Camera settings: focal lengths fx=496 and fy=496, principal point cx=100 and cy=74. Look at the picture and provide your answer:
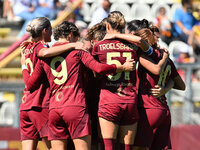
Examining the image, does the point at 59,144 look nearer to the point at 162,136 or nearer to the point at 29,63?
the point at 29,63

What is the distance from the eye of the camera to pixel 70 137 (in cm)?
525

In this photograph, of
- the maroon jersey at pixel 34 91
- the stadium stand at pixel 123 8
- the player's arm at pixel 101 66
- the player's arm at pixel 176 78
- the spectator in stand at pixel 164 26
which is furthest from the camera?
the stadium stand at pixel 123 8

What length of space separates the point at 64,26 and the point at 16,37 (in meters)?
7.08

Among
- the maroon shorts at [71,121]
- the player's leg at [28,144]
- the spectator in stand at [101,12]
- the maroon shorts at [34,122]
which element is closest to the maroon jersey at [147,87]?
the maroon shorts at [71,121]

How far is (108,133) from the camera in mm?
5156

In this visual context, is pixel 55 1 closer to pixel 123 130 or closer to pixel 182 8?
pixel 182 8

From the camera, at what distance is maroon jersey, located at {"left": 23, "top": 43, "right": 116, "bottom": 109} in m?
5.09

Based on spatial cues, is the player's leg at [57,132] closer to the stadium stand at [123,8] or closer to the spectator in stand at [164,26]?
the spectator in stand at [164,26]

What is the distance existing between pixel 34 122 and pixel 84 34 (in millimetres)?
5454

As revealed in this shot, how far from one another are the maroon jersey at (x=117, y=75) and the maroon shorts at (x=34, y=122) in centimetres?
67

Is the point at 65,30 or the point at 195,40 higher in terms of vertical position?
the point at 195,40

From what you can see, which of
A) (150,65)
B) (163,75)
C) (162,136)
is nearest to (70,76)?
(150,65)

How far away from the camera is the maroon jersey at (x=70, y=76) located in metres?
5.09

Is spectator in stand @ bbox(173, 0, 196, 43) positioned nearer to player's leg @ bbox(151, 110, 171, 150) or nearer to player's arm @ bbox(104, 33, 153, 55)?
player's leg @ bbox(151, 110, 171, 150)
